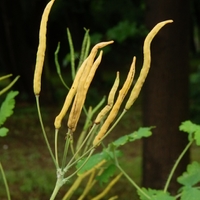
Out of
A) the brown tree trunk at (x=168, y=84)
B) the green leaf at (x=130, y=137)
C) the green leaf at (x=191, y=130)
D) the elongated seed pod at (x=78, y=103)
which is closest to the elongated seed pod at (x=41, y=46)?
the elongated seed pod at (x=78, y=103)

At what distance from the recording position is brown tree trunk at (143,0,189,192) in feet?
16.8

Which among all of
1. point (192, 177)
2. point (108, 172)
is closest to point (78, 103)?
point (192, 177)

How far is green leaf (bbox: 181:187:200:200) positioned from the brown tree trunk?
343 cm

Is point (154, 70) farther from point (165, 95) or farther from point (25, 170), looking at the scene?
point (25, 170)

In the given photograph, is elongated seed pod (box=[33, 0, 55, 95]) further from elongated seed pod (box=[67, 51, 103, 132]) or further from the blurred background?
the blurred background

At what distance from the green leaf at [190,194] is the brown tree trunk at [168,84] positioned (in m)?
3.43

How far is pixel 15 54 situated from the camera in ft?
44.5

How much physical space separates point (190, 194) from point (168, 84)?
11.6 feet

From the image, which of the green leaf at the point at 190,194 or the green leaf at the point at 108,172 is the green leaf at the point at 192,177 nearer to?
the green leaf at the point at 190,194

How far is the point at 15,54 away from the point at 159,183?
872 cm

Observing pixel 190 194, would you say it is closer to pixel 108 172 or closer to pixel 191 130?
pixel 191 130

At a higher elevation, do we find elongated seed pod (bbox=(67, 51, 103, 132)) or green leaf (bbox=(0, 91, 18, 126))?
elongated seed pod (bbox=(67, 51, 103, 132))

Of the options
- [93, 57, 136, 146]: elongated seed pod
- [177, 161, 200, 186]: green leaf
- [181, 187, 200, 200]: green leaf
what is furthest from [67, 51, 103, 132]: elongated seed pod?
[177, 161, 200, 186]: green leaf

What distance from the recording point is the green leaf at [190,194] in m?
1.70
